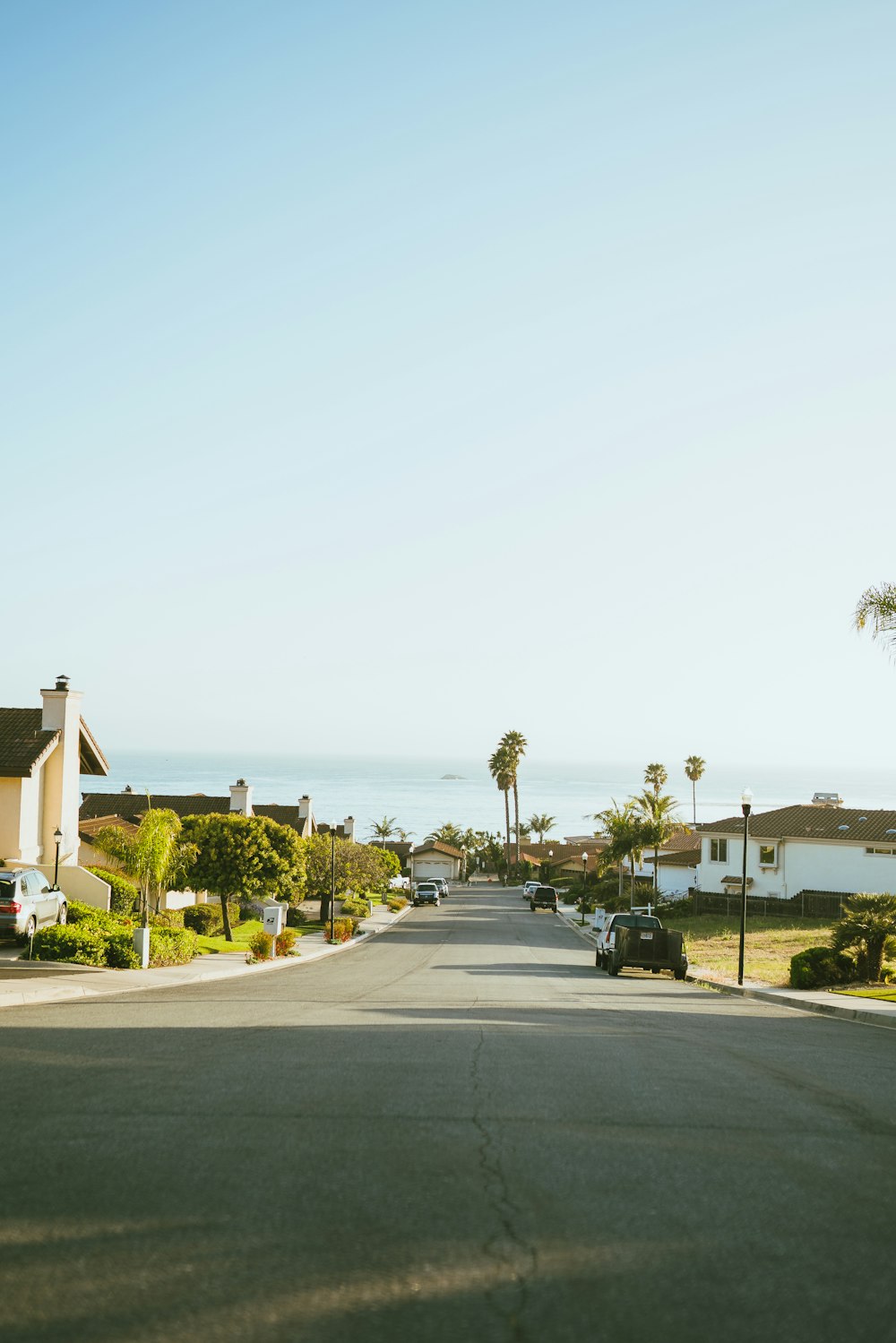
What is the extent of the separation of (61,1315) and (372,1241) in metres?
1.43

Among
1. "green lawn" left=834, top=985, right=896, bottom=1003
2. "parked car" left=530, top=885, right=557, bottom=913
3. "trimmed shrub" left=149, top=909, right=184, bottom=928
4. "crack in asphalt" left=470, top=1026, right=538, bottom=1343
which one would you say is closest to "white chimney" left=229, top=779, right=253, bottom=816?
"trimmed shrub" left=149, top=909, right=184, bottom=928

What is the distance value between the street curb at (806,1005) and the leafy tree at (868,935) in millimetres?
2449

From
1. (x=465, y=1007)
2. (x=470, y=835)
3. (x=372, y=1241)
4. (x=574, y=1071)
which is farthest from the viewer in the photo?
(x=470, y=835)

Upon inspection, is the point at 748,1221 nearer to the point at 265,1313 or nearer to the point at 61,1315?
the point at 265,1313

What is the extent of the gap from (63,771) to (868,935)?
22.7m

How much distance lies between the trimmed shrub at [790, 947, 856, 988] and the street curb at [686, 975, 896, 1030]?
38.4 inches

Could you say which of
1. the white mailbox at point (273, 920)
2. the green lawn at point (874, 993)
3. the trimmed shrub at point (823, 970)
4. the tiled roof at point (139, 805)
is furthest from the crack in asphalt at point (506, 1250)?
the tiled roof at point (139, 805)

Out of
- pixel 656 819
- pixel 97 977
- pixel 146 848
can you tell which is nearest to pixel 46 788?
pixel 146 848

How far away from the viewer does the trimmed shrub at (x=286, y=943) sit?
120 ft

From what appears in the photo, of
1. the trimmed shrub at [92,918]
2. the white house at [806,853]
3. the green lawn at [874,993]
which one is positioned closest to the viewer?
→ the green lawn at [874,993]

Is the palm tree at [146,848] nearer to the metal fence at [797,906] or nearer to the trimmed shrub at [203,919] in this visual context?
the trimmed shrub at [203,919]

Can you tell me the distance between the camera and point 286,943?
1455 inches

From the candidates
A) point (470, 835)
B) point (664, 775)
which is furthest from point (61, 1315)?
point (470, 835)

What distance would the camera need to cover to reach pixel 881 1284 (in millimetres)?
4926
